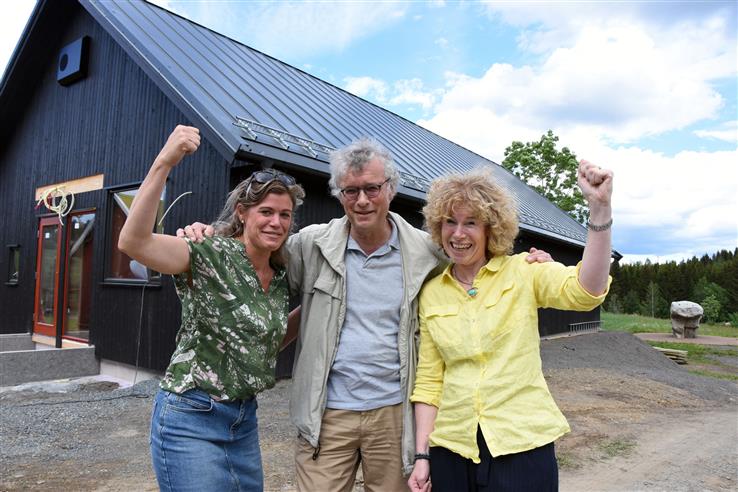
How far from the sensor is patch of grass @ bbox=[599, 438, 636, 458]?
4832 millimetres

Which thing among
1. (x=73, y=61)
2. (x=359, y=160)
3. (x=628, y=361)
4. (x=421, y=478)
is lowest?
(x=628, y=361)

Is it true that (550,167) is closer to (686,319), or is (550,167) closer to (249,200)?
(686,319)

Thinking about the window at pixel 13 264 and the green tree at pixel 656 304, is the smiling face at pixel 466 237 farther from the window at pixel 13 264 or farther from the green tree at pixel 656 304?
the green tree at pixel 656 304

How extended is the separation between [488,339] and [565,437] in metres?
4.07

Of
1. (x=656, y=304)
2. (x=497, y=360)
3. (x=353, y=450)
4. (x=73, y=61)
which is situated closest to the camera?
(x=497, y=360)

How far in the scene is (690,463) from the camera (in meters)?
4.66

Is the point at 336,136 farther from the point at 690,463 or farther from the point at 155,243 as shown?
the point at 155,243

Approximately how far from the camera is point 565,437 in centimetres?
534

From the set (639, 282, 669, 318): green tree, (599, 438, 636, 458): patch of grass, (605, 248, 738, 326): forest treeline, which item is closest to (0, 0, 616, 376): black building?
(599, 438, 636, 458): patch of grass

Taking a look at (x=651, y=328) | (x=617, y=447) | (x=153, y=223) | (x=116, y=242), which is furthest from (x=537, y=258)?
(x=651, y=328)

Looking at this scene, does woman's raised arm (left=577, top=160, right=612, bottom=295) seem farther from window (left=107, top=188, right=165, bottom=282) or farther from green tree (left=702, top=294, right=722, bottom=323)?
green tree (left=702, top=294, right=722, bottom=323)

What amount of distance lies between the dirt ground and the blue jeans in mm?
2090

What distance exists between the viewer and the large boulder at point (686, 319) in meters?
17.0

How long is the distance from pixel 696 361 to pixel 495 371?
1261cm
